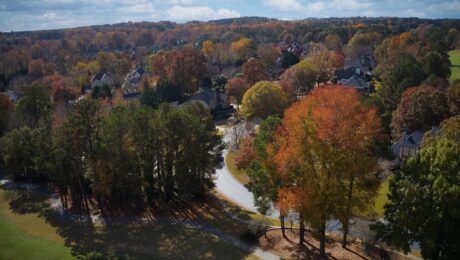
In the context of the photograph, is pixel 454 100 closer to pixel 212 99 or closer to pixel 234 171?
pixel 234 171

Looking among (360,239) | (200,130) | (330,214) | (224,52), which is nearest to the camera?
(330,214)

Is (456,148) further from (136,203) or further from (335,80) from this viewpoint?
(335,80)

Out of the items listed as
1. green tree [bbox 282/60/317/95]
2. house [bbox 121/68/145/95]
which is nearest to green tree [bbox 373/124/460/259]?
green tree [bbox 282/60/317/95]

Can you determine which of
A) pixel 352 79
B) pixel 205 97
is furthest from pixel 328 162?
pixel 352 79

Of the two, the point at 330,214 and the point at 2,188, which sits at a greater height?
the point at 330,214

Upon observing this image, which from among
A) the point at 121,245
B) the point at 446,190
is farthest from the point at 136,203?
the point at 446,190

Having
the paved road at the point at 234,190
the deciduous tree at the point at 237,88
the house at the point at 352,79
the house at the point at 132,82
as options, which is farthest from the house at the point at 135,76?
the paved road at the point at 234,190

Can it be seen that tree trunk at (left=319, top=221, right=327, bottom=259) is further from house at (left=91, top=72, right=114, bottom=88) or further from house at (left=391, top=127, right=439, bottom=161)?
house at (left=91, top=72, right=114, bottom=88)
